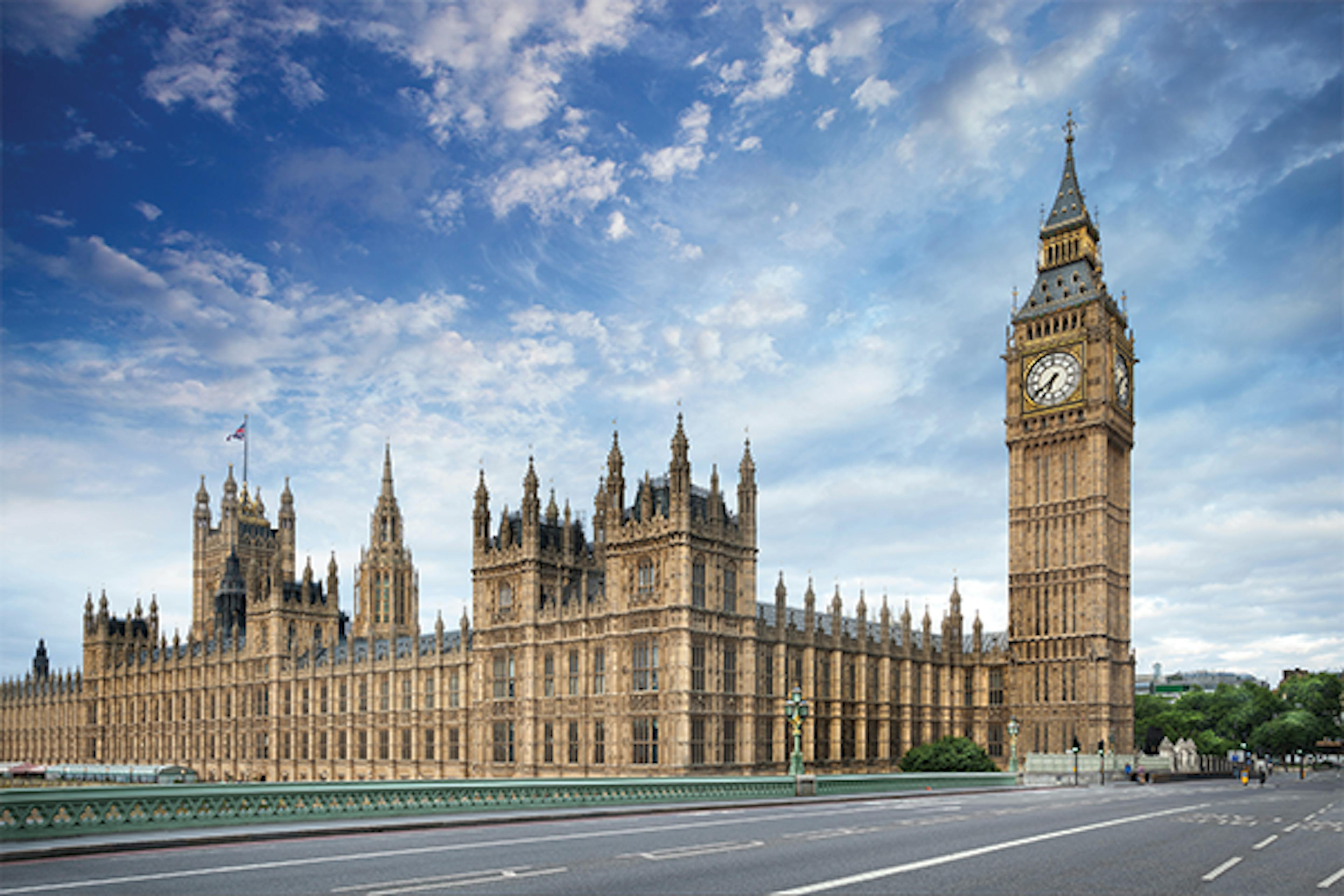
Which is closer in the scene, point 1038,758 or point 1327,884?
point 1327,884

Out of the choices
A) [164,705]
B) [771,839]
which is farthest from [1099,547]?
[164,705]

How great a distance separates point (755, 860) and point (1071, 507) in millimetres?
66834

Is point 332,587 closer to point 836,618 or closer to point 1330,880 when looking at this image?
point 836,618

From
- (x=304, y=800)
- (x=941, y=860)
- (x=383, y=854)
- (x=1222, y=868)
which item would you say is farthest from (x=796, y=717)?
(x=383, y=854)

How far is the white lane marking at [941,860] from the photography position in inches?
675

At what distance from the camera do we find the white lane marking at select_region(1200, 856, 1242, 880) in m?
19.7

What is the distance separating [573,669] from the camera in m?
62.3

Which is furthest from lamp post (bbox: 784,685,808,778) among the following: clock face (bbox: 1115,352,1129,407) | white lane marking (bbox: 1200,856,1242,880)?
clock face (bbox: 1115,352,1129,407)

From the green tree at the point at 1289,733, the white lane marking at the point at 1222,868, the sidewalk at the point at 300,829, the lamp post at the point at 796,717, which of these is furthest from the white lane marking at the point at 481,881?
the green tree at the point at 1289,733

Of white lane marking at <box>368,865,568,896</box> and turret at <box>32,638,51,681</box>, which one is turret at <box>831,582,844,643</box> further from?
turret at <box>32,638,51,681</box>

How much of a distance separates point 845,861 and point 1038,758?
56248mm

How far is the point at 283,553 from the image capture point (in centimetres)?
13288

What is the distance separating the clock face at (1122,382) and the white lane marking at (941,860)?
182ft

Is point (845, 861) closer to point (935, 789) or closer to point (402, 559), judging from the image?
point (935, 789)
